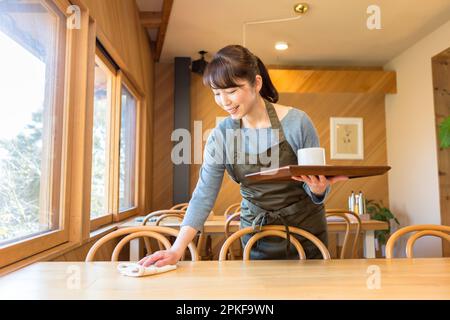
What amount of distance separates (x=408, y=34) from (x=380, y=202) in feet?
6.43

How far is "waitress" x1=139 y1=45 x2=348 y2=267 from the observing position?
1.13 meters

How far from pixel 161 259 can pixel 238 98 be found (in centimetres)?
55

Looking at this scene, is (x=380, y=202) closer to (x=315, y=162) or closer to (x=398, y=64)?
(x=398, y=64)

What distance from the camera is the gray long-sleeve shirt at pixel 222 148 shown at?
118 cm

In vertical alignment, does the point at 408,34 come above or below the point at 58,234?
above

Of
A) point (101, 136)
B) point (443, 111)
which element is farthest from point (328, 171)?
point (443, 111)

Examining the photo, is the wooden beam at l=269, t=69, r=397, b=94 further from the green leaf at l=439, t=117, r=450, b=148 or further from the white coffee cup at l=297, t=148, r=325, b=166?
the white coffee cup at l=297, t=148, r=325, b=166

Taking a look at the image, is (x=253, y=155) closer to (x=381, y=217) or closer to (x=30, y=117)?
(x=30, y=117)

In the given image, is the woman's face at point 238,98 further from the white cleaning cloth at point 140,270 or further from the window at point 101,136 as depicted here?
the window at point 101,136

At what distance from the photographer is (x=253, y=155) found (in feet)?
4.10

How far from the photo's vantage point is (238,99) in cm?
A: 114

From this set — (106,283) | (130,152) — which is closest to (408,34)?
(130,152)

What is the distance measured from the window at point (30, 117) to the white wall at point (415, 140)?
10.9ft

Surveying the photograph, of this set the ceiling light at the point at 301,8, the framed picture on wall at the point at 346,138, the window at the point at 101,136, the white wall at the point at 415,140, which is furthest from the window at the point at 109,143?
the white wall at the point at 415,140
